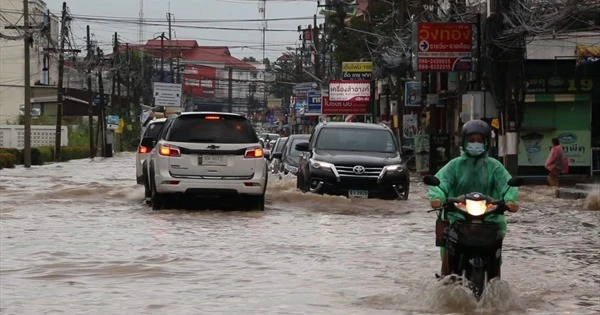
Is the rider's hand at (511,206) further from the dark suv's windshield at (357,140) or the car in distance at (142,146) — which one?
the car in distance at (142,146)

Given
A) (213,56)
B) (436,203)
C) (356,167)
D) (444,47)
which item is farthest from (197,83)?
(436,203)

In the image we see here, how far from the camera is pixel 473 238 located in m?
8.74

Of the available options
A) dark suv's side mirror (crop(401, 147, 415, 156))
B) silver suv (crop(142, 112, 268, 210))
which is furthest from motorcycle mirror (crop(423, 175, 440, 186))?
dark suv's side mirror (crop(401, 147, 415, 156))

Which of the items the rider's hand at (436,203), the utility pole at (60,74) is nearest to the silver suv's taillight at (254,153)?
the rider's hand at (436,203)

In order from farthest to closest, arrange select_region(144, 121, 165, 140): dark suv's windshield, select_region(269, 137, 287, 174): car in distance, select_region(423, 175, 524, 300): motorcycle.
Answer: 1. select_region(269, 137, 287, 174): car in distance
2. select_region(144, 121, 165, 140): dark suv's windshield
3. select_region(423, 175, 524, 300): motorcycle

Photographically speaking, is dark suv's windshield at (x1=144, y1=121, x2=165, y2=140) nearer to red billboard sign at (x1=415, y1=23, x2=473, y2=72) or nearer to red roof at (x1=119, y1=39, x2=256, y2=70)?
red billboard sign at (x1=415, y1=23, x2=473, y2=72)

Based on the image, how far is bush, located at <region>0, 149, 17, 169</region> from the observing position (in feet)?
152

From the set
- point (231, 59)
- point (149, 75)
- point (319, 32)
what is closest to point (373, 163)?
point (319, 32)

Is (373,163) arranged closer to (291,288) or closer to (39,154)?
(291,288)

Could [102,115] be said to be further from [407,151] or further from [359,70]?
[407,151]

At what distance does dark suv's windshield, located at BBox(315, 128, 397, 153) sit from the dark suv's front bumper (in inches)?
44.2

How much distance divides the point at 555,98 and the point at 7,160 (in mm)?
23272

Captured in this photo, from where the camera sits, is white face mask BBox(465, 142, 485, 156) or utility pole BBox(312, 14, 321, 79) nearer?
white face mask BBox(465, 142, 485, 156)

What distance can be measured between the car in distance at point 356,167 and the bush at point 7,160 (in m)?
26.0
